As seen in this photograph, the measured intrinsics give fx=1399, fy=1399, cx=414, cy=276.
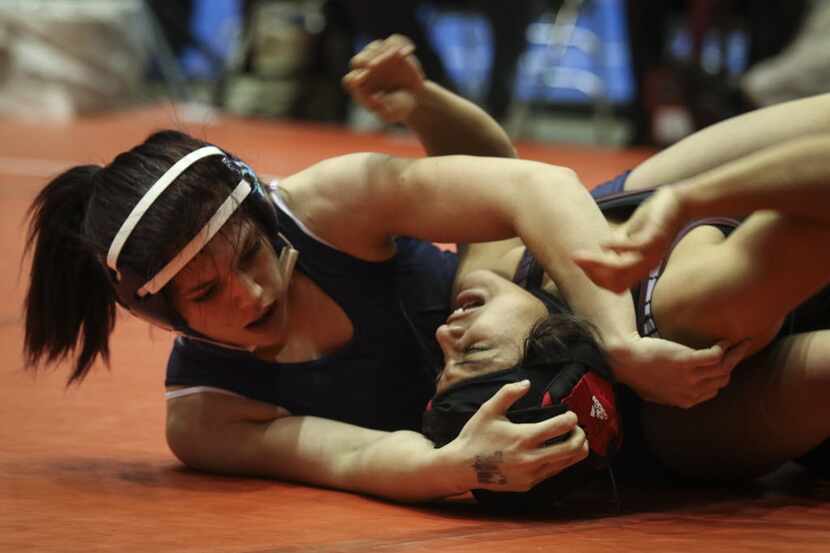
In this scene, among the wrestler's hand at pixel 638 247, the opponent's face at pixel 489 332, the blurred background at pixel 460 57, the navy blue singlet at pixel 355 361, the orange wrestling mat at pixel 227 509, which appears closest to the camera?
the wrestler's hand at pixel 638 247

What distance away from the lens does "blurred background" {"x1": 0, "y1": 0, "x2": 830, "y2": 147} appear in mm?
6574

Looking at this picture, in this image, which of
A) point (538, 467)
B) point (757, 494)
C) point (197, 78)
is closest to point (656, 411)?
point (757, 494)

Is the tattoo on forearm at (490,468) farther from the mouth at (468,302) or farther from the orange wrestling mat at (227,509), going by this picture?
the mouth at (468,302)

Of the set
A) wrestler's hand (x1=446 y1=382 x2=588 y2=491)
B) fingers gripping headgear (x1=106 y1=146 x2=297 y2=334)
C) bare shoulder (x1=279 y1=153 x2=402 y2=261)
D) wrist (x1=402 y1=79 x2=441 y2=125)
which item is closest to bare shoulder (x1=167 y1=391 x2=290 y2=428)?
fingers gripping headgear (x1=106 y1=146 x2=297 y2=334)

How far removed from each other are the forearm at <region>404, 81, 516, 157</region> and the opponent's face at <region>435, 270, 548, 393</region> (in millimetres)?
447

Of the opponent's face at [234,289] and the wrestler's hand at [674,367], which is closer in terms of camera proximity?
the wrestler's hand at [674,367]

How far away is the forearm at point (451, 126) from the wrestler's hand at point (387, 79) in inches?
0.9

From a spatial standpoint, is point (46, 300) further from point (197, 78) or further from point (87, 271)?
point (197, 78)

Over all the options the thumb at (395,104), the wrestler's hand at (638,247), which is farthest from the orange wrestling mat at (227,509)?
the thumb at (395,104)

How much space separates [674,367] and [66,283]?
94 cm

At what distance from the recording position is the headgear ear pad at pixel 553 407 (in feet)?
6.03

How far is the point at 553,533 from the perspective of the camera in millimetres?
1843

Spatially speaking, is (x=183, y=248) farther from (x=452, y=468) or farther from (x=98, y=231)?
(x=452, y=468)

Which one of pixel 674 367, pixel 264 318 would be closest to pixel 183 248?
pixel 264 318
